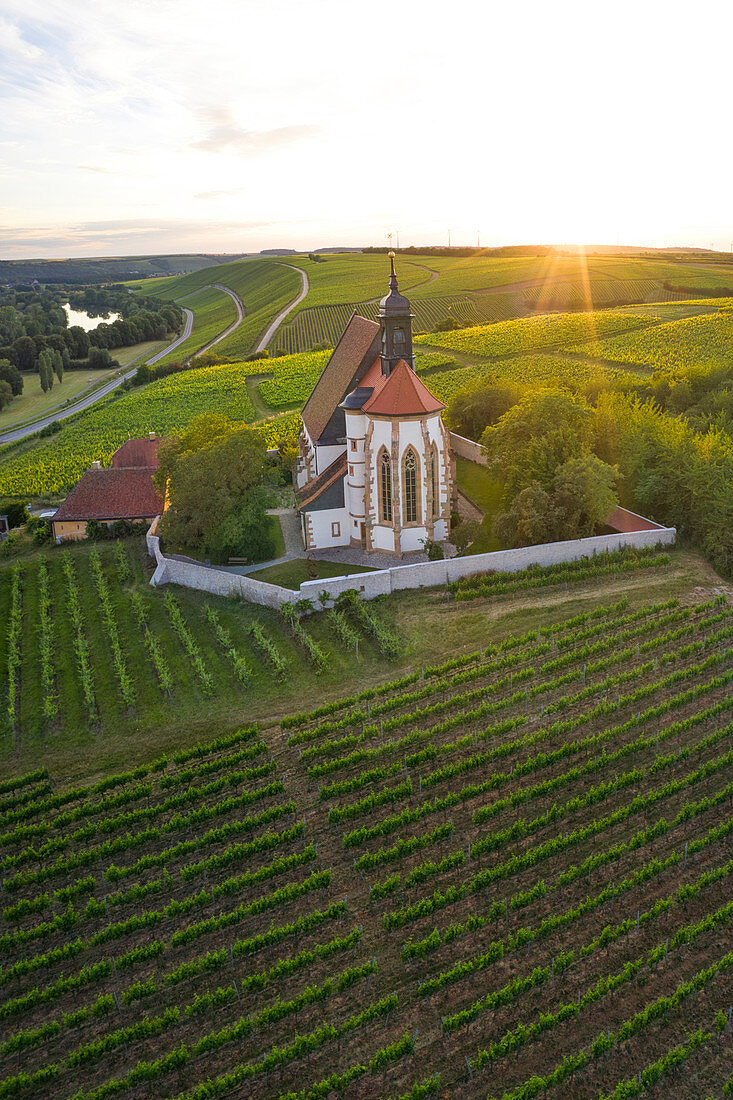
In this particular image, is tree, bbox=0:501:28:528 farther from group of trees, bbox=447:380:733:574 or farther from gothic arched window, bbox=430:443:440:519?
group of trees, bbox=447:380:733:574

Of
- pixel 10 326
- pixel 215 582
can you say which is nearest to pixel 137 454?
pixel 215 582

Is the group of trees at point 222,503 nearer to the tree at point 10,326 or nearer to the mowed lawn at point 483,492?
the mowed lawn at point 483,492

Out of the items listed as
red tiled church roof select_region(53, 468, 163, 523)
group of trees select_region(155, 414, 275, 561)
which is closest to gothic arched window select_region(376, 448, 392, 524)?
group of trees select_region(155, 414, 275, 561)

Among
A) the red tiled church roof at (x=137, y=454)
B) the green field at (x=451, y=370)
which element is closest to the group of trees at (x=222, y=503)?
the red tiled church roof at (x=137, y=454)

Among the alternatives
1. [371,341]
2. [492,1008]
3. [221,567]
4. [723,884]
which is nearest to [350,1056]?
[492,1008]

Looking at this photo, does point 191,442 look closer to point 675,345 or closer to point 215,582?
point 215,582

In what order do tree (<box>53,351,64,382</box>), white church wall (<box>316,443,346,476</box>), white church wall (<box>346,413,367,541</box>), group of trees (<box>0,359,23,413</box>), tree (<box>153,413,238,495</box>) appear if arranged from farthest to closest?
tree (<box>53,351,64,382</box>) → group of trees (<box>0,359,23,413</box>) → tree (<box>153,413,238,495</box>) → white church wall (<box>316,443,346,476</box>) → white church wall (<box>346,413,367,541</box>)

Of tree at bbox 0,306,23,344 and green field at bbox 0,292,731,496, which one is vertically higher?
tree at bbox 0,306,23,344
